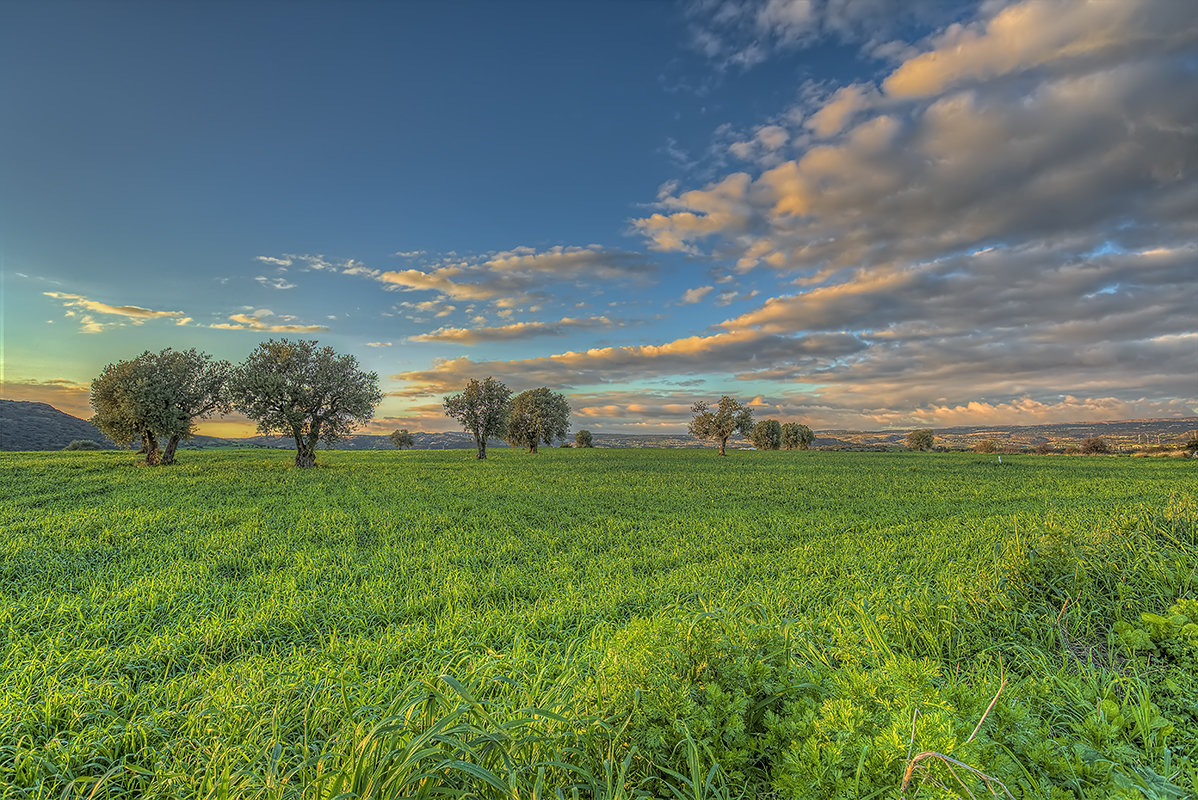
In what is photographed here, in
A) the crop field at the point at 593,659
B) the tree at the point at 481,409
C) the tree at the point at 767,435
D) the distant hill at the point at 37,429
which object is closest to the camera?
the crop field at the point at 593,659

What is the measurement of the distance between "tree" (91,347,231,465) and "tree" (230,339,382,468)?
237 cm

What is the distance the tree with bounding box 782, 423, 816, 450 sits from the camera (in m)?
135

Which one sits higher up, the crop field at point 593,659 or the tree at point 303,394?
the tree at point 303,394

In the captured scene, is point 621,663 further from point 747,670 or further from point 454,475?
point 454,475

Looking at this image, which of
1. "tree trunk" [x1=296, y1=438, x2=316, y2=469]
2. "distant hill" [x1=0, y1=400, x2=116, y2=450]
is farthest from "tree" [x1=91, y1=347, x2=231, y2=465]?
"distant hill" [x1=0, y1=400, x2=116, y2=450]

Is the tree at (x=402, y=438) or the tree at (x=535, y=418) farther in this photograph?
the tree at (x=402, y=438)

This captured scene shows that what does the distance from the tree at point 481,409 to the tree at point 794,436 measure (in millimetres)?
100031

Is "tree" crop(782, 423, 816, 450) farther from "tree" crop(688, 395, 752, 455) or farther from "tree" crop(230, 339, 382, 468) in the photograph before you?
"tree" crop(230, 339, 382, 468)

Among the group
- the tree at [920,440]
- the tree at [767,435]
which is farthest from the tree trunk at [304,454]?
the tree at [920,440]

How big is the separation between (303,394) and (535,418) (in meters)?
30.3

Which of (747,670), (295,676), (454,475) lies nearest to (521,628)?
(295,676)

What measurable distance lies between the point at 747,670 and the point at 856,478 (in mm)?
32665

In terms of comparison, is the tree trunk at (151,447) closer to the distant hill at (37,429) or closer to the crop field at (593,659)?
the crop field at (593,659)

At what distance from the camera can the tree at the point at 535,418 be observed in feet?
205
